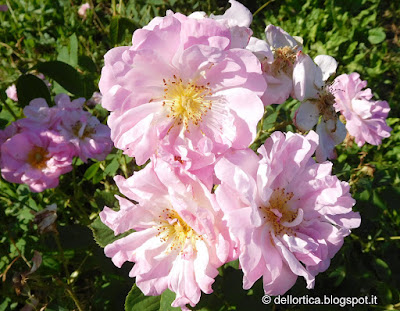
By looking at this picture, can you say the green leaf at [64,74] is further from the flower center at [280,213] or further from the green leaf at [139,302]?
the flower center at [280,213]

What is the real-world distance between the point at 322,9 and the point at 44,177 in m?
2.81

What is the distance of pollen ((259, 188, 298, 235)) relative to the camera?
935 mm

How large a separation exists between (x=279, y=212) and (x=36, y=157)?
3.34 ft

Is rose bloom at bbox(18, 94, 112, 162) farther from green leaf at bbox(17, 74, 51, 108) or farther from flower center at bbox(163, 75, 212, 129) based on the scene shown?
flower center at bbox(163, 75, 212, 129)

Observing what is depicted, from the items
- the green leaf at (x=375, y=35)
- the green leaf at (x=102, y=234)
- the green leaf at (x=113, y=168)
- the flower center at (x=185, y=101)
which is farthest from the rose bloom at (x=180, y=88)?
the green leaf at (x=375, y=35)

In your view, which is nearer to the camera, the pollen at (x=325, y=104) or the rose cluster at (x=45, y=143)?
the pollen at (x=325, y=104)

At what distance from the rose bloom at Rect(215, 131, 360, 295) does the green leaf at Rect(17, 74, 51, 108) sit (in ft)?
3.18

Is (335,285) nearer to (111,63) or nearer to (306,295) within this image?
(306,295)

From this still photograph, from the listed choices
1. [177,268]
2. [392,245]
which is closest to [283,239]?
[177,268]

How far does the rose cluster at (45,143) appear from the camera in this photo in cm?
143

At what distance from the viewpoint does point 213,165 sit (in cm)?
87

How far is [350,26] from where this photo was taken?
3180 mm

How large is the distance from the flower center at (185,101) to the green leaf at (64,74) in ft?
2.03

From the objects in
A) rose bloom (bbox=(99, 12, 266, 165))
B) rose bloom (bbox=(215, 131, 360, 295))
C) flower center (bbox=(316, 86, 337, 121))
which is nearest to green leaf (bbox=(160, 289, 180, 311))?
rose bloom (bbox=(215, 131, 360, 295))
